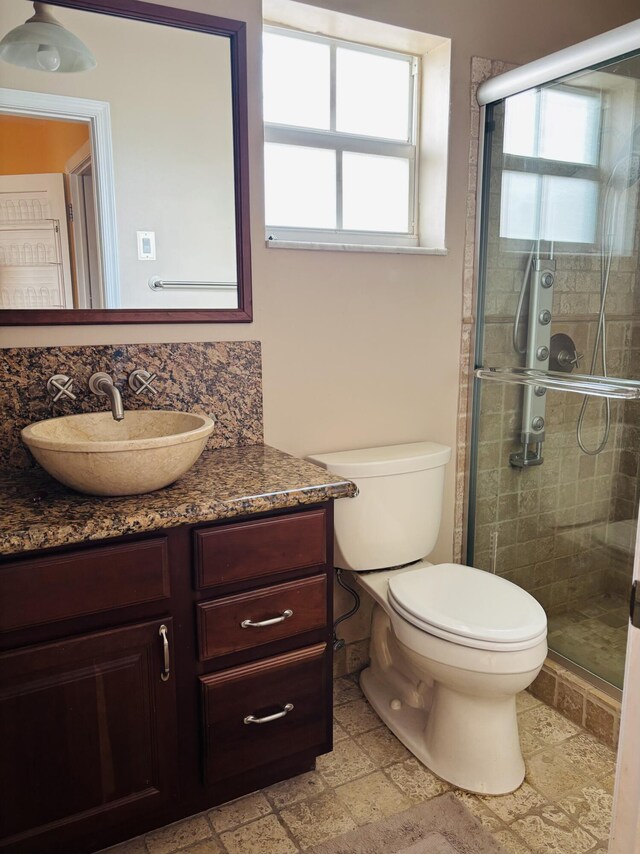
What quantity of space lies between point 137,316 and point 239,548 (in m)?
0.72

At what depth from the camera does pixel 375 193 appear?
2268 millimetres

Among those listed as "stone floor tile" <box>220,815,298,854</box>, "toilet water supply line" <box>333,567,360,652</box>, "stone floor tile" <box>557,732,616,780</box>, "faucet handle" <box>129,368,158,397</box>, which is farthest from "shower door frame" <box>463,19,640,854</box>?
"faucet handle" <box>129,368,158,397</box>

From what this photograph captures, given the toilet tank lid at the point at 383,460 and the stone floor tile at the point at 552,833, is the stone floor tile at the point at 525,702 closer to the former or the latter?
the stone floor tile at the point at 552,833

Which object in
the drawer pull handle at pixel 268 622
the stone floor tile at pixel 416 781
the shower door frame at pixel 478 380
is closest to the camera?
the shower door frame at pixel 478 380

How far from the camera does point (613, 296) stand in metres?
2.00

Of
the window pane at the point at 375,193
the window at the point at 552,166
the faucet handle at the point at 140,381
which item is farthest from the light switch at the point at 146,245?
the window at the point at 552,166

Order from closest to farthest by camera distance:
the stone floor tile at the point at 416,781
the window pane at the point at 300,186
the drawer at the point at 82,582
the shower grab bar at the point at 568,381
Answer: the drawer at the point at 82,582 < the stone floor tile at the point at 416,781 < the shower grab bar at the point at 568,381 < the window pane at the point at 300,186

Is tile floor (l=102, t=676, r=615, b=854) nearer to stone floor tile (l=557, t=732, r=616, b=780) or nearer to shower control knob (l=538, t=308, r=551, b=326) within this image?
stone floor tile (l=557, t=732, r=616, b=780)

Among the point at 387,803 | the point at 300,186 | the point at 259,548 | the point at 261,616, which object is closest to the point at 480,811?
the point at 387,803

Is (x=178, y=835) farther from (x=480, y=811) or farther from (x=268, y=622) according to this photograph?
(x=480, y=811)

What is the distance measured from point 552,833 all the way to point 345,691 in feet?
2.59

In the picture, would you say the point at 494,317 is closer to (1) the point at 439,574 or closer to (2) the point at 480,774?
(1) the point at 439,574

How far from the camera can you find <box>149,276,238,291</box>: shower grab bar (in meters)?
1.82

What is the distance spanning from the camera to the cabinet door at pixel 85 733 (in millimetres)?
1336
